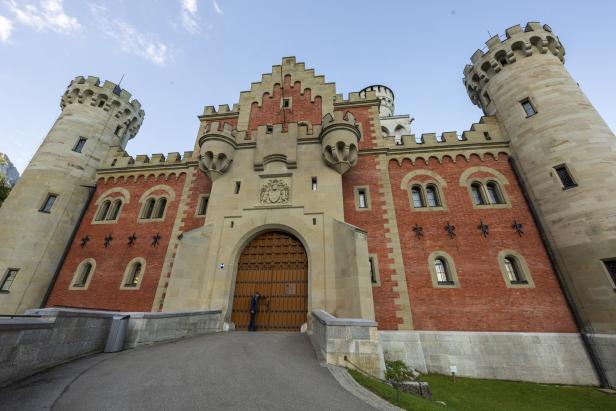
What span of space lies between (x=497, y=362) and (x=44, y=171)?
2825 centimetres

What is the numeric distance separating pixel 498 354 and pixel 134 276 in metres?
19.1

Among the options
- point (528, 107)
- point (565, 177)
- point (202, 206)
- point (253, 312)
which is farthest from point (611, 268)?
point (202, 206)

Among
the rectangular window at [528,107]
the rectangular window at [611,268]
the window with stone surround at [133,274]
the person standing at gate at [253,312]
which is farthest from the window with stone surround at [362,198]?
the window with stone surround at [133,274]

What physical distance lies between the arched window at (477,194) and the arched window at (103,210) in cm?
2392

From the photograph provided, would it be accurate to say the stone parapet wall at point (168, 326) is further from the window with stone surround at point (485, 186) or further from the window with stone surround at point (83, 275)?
the window with stone surround at point (485, 186)

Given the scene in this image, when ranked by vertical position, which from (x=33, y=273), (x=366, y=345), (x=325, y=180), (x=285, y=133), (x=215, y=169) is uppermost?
(x=285, y=133)

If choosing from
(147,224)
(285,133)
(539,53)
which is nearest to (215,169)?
(285,133)

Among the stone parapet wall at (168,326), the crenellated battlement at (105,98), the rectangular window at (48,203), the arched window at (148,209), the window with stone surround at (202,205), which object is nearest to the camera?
the stone parapet wall at (168,326)

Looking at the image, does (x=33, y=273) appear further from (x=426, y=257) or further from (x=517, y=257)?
(x=517, y=257)

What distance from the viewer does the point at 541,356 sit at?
34.8 feet

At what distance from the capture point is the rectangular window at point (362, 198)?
15.0m

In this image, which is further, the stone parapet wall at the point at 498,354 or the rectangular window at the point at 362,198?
the rectangular window at the point at 362,198

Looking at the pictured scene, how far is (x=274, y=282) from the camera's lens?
41.8 feet

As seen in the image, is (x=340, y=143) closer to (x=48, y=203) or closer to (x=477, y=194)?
(x=477, y=194)
